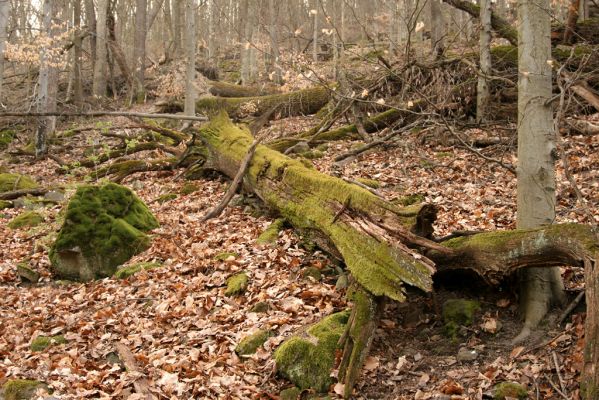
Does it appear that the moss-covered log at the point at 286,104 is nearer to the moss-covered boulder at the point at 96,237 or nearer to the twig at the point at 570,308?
the moss-covered boulder at the point at 96,237

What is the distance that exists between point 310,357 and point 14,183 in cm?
1064

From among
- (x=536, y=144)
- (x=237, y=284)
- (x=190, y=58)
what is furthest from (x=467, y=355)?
(x=190, y=58)

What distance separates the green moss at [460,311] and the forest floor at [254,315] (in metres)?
0.09

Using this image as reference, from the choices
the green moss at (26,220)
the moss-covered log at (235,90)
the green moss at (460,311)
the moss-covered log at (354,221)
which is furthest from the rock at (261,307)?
the moss-covered log at (235,90)

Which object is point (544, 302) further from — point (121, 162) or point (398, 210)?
point (121, 162)

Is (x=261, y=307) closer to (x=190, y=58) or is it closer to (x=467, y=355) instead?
(x=467, y=355)

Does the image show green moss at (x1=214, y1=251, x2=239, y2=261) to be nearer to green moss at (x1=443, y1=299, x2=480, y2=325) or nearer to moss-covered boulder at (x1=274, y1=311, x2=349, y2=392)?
moss-covered boulder at (x1=274, y1=311, x2=349, y2=392)

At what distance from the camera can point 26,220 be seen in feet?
32.9

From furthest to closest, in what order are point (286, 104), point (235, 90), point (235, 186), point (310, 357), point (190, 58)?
point (235, 90)
point (286, 104)
point (190, 58)
point (235, 186)
point (310, 357)

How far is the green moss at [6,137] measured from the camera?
18.7 meters

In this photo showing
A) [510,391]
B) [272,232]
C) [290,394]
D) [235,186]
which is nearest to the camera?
[510,391]

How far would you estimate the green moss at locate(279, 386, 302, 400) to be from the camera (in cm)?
439

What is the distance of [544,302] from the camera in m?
4.55

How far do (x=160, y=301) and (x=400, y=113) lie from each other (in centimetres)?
768
